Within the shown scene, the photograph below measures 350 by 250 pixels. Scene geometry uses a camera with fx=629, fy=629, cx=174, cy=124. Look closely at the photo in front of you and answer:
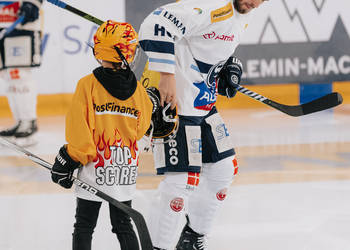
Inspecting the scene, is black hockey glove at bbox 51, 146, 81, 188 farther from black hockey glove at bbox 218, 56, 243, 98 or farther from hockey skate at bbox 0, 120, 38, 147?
hockey skate at bbox 0, 120, 38, 147

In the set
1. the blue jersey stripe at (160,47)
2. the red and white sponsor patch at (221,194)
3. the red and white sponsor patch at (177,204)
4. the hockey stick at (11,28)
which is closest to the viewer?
the blue jersey stripe at (160,47)

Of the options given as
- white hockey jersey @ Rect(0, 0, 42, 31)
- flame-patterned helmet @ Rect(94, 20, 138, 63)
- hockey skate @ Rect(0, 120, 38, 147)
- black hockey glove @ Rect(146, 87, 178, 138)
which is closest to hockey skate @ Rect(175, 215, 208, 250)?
black hockey glove @ Rect(146, 87, 178, 138)

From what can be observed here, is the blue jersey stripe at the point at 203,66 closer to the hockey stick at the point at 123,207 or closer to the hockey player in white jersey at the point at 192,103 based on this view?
the hockey player in white jersey at the point at 192,103

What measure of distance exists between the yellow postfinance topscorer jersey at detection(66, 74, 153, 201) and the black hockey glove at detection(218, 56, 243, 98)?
0.57m

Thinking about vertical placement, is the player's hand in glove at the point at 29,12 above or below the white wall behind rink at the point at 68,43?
above

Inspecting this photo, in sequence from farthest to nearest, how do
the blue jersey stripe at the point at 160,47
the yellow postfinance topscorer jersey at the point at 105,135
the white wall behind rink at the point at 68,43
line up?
1. the white wall behind rink at the point at 68,43
2. the blue jersey stripe at the point at 160,47
3. the yellow postfinance topscorer jersey at the point at 105,135

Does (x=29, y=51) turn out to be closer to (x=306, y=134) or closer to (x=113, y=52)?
(x=306, y=134)

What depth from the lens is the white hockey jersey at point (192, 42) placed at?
206 cm

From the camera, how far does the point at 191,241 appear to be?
241cm

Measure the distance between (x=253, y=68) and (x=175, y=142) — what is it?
3.23m

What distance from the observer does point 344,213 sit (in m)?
2.89

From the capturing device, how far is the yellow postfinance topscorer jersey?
72.9 inches

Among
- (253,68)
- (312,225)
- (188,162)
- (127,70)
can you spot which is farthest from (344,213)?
(253,68)

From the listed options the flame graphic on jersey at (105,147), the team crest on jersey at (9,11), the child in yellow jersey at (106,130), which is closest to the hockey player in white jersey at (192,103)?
the child in yellow jersey at (106,130)
